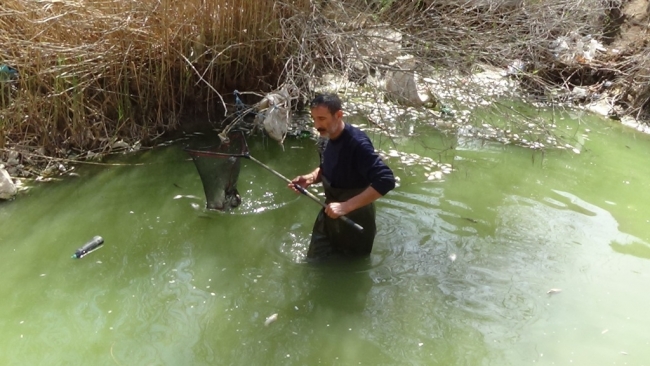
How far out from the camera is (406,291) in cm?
345

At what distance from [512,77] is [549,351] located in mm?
5471

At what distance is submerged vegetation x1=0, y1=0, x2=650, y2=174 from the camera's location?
15.1 ft

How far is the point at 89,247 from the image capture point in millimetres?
3650

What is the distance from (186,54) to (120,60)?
0.63 metres

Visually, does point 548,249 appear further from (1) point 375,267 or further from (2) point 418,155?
Result: (2) point 418,155


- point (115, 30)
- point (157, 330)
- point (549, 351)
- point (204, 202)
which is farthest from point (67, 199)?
point (549, 351)

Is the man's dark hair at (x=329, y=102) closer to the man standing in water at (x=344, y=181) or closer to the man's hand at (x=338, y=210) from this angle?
the man standing in water at (x=344, y=181)

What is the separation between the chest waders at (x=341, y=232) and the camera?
10.8ft

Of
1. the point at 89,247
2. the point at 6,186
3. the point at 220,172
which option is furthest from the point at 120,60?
the point at 89,247

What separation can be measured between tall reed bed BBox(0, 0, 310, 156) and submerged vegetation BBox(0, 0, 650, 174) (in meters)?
0.01

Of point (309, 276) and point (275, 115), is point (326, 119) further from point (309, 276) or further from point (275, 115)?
point (275, 115)

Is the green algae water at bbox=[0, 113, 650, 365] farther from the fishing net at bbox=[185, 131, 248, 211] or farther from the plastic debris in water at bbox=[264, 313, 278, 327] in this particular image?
the fishing net at bbox=[185, 131, 248, 211]

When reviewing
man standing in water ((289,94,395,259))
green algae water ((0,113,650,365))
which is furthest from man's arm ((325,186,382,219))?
green algae water ((0,113,650,365))

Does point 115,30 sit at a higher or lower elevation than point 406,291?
higher
